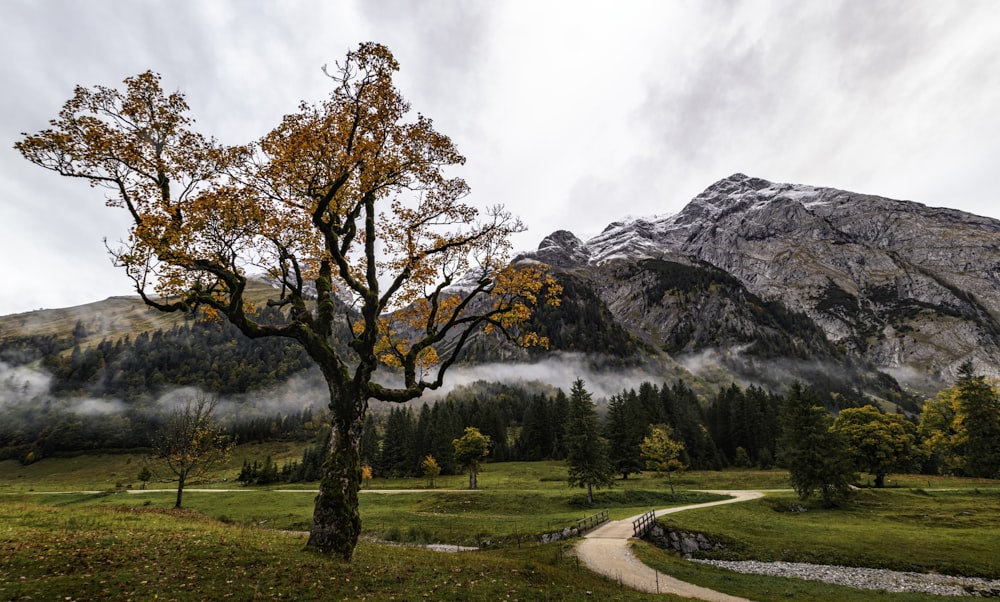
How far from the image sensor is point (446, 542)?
34594mm

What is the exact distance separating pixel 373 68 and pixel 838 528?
48644 mm

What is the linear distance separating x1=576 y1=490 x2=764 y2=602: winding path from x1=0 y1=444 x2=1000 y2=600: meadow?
1188 millimetres

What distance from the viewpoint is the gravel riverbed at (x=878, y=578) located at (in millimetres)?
21547

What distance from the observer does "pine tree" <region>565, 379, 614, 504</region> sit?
54.2 metres

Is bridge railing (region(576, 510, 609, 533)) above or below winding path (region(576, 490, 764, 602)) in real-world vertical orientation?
below

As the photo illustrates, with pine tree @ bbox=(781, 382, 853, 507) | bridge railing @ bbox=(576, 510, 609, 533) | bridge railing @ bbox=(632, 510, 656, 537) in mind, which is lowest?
bridge railing @ bbox=(576, 510, 609, 533)

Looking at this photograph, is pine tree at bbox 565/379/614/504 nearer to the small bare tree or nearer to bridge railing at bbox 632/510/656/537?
bridge railing at bbox 632/510/656/537

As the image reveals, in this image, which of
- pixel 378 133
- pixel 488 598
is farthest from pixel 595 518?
pixel 378 133

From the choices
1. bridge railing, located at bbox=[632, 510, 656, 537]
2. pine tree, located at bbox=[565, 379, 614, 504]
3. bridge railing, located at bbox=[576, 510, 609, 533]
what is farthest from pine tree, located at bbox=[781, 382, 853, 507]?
bridge railing, located at bbox=[576, 510, 609, 533]

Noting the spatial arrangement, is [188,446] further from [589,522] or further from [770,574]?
[770,574]

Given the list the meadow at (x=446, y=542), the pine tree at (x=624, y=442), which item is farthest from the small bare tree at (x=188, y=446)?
the pine tree at (x=624, y=442)

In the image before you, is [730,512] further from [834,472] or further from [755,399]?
[755,399]

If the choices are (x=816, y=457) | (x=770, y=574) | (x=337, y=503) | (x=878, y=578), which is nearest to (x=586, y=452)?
(x=816, y=457)

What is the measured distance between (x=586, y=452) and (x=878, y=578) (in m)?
33.3
